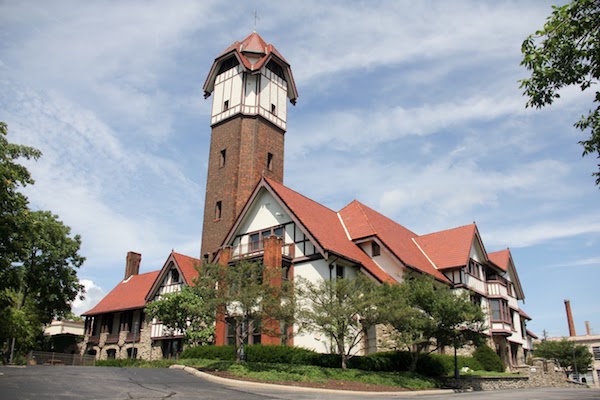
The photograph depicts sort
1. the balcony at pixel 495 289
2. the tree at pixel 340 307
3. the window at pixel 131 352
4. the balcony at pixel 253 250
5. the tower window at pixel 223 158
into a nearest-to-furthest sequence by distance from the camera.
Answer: the tree at pixel 340 307 < the balcony at pixel 253 250 < the balcony at pixel 495 289 < the tower window at pixel 223 158 < the window at pixel 131 352

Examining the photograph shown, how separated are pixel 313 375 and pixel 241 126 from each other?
23.4 metres

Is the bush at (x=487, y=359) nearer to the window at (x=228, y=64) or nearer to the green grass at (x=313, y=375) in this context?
the green grass at (x=313, y=375)

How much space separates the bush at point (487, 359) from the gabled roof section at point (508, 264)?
10.4m

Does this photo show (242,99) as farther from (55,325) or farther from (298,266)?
(55,325)

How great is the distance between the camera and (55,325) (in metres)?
61.9

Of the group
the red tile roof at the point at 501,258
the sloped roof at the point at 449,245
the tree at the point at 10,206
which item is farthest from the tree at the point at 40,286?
the red tile roof at the point at 501,258

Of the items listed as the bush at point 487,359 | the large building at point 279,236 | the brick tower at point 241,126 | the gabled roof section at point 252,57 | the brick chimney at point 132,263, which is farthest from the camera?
the brick chimney at point 132,263

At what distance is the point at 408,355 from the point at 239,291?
998 cm

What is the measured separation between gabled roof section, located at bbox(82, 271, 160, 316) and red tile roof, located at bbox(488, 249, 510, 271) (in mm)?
29612

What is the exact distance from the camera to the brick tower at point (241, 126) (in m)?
37.9

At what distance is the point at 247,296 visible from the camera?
2255 cm

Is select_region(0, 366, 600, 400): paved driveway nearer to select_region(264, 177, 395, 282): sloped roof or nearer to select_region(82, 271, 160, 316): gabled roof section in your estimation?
select_region(264, 177, 395, 282): sloped roof

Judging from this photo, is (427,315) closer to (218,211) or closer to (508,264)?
(218,211)

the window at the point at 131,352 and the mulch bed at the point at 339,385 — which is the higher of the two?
the window at the point at 131,352
